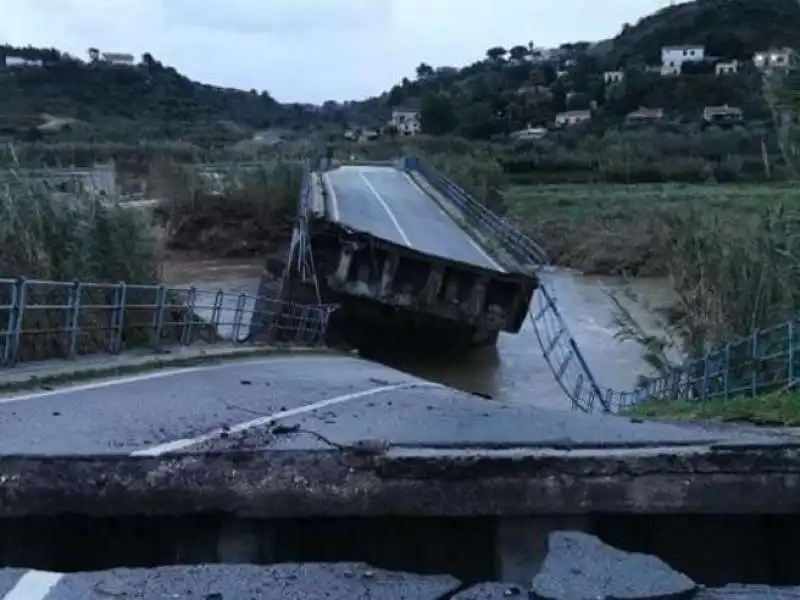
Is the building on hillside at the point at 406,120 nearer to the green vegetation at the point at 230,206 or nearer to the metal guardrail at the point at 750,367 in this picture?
the green vegetation at the point at 230,206

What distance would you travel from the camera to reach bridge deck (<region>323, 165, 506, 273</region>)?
93.0 ft

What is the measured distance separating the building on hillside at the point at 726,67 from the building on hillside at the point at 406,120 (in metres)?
30.1

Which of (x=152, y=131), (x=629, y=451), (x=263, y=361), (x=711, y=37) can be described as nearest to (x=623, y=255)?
(x=263, y=361)

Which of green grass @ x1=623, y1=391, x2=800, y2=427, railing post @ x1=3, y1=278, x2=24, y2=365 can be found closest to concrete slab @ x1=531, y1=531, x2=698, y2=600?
green grass @ x1=623, y1=391, x2=800, y2=427

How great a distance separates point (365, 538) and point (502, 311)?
811 inches

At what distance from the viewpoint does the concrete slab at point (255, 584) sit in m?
4.30

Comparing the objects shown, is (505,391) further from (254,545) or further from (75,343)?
(254,545)

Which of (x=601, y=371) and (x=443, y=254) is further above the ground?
(x=443, y=254)

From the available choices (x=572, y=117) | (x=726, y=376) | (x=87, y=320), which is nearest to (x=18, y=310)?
(x=87, y=320)

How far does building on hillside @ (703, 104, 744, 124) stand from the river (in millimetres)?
65912

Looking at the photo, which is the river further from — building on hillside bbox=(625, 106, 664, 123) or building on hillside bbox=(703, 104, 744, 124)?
building on hillside bbox=(625, 106, 664, 123)

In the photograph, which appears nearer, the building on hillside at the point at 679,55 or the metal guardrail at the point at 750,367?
the metal guardrail at the point at 750,367

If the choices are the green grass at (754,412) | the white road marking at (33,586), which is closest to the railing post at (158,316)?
the green grass at (754,412)

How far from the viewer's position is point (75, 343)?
42.0 feet
